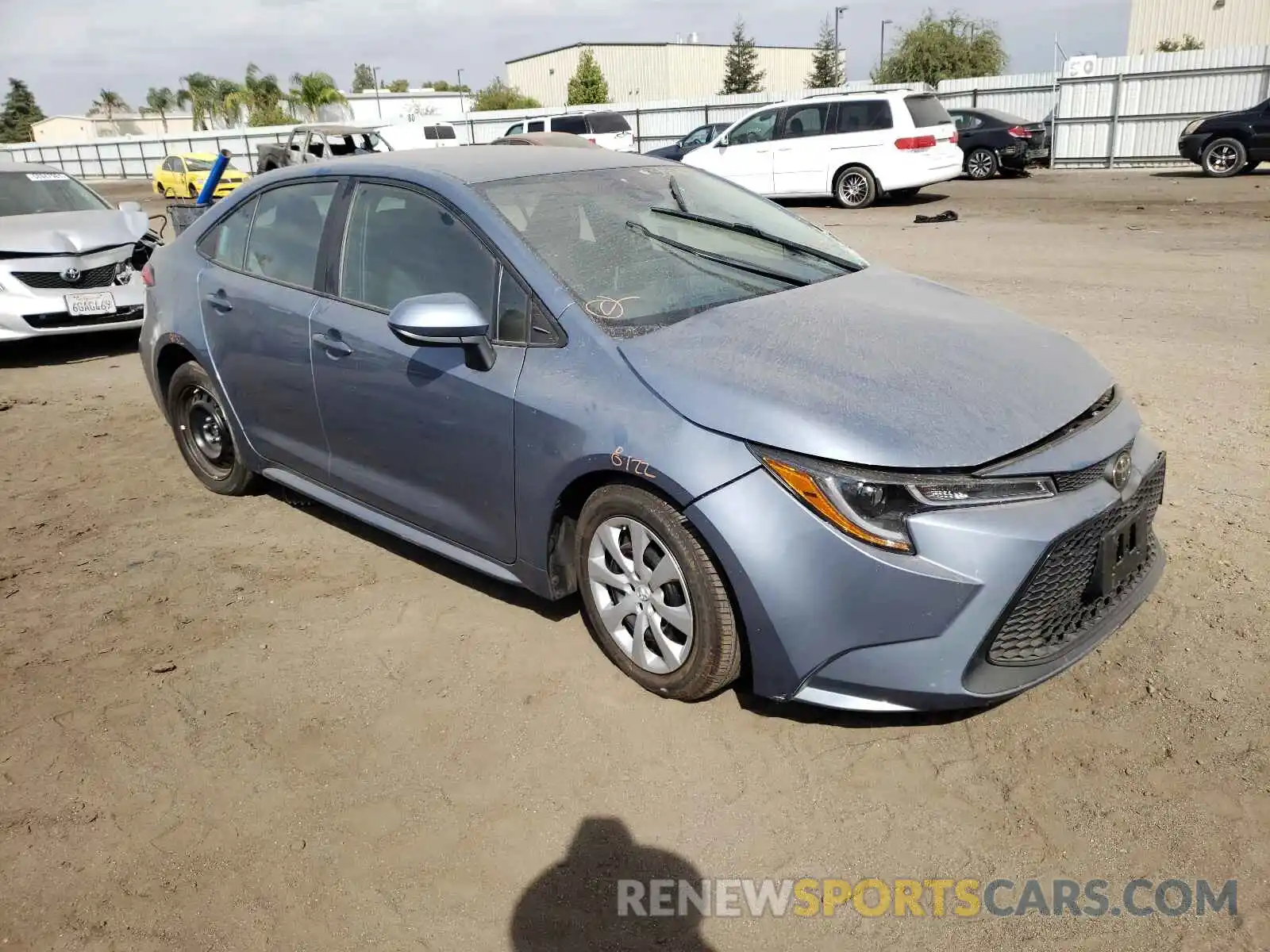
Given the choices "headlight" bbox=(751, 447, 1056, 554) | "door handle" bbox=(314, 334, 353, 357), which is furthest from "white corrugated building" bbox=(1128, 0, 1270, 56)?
"headlight" bbox=(751, 447, 1056, 554)

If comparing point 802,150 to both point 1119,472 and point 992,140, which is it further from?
point 1119,472

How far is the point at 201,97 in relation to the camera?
7144 cm

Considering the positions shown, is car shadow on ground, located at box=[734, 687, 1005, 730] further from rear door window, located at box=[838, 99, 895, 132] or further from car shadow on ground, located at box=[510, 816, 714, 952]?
rear door window, located at box=[838, 99, 895, 132]

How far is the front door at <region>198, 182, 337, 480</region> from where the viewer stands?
4.12 m

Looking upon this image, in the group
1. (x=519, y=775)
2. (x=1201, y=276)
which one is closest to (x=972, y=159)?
(x=1201, y=276)

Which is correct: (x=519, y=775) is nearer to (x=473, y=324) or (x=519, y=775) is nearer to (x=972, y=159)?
(x=473, y=324)

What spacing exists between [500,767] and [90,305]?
23.3 feet

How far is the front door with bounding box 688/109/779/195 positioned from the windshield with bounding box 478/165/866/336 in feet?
43.7

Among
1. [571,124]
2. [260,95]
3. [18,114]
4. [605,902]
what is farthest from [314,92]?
[18,114]

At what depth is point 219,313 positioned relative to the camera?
4555mm

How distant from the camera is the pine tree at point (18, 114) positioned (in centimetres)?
9425

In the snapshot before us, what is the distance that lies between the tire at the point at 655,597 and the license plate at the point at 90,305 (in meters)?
6.80

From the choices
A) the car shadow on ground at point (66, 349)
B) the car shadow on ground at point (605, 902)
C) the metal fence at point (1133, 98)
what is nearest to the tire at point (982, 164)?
the metal fence at point (1133, 98)

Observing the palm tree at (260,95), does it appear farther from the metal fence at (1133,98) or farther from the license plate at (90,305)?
the license plate at (90,305)
